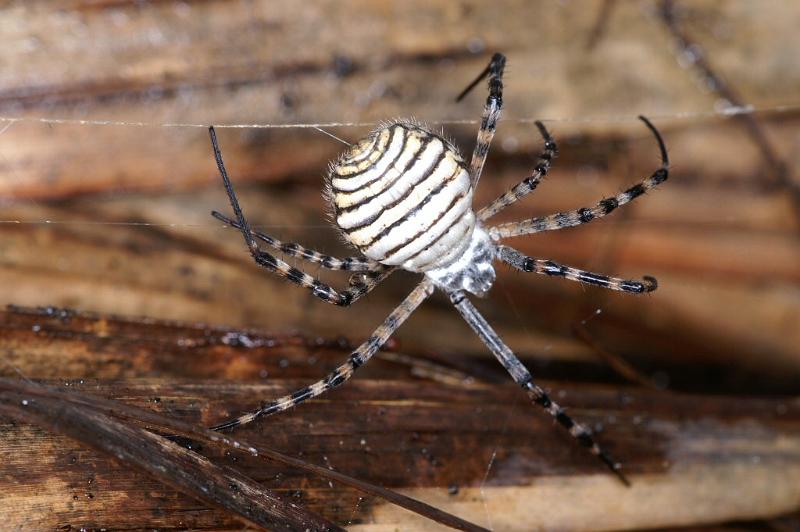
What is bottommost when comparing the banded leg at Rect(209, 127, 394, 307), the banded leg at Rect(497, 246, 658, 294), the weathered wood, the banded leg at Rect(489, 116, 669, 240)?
the weathered wood

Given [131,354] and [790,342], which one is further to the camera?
[790,342]

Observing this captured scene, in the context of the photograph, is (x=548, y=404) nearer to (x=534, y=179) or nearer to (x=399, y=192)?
(x=534, y=179)

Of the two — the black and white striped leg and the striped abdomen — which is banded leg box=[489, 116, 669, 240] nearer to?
the black and white striped leg

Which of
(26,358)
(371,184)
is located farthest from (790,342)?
(26,358)

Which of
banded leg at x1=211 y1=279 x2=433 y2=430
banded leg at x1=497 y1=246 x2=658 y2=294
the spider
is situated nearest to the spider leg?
the spider

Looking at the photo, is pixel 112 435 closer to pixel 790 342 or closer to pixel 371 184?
pixel 371 184

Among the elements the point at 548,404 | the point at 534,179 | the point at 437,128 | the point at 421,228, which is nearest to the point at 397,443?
the point at 548,404

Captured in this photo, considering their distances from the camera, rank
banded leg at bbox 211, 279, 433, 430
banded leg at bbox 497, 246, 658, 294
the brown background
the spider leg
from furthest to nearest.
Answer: the brown background → banded leg at bbox 497, 246, 658, 294 → the spider leg → banded leg at bbox 211, 279, 433, 430
